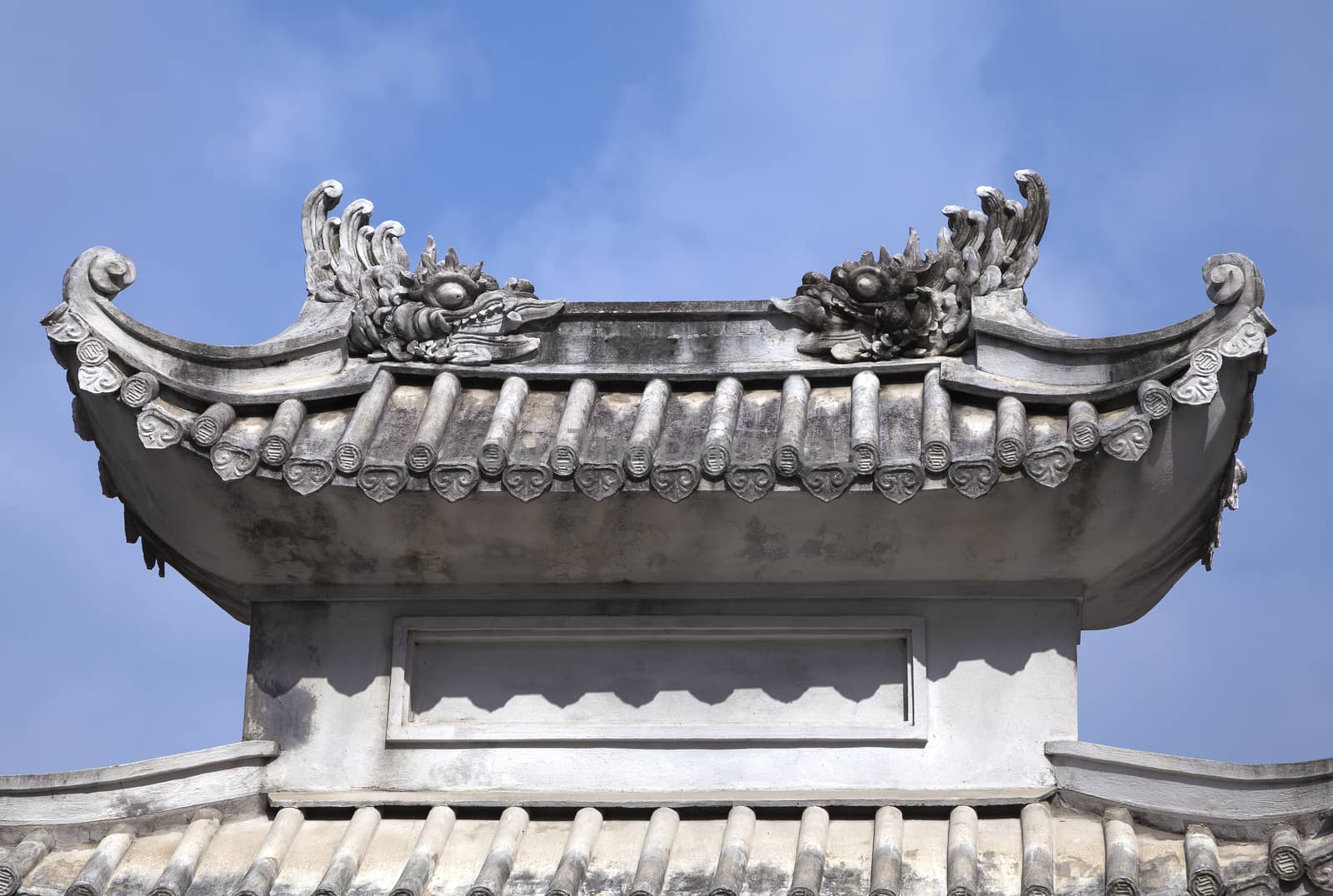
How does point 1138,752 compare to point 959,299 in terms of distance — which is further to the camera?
point 959,299

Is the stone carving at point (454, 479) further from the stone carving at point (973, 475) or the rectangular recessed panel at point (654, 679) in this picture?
the stone carving at point (973, 475)

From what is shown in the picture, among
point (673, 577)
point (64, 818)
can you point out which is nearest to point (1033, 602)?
point (673, 577)

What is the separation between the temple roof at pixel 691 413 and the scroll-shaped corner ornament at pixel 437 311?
0.01 meters

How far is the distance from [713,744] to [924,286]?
2.52 metres

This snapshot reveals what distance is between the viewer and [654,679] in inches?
396

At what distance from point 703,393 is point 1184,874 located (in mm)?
3338

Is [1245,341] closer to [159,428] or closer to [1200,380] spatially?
[1200,380]

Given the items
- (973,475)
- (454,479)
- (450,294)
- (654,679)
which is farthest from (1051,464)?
(450,294)

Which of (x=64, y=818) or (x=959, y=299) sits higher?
(x=959, y=299)

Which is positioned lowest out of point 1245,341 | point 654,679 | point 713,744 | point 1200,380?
point 713,744

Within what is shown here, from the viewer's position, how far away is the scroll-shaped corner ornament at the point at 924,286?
33.3 feet

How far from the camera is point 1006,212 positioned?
420 inches

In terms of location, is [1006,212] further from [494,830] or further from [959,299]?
[494,830]

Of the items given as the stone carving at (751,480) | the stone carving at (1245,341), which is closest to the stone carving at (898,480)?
the stone carving at (751,480)
